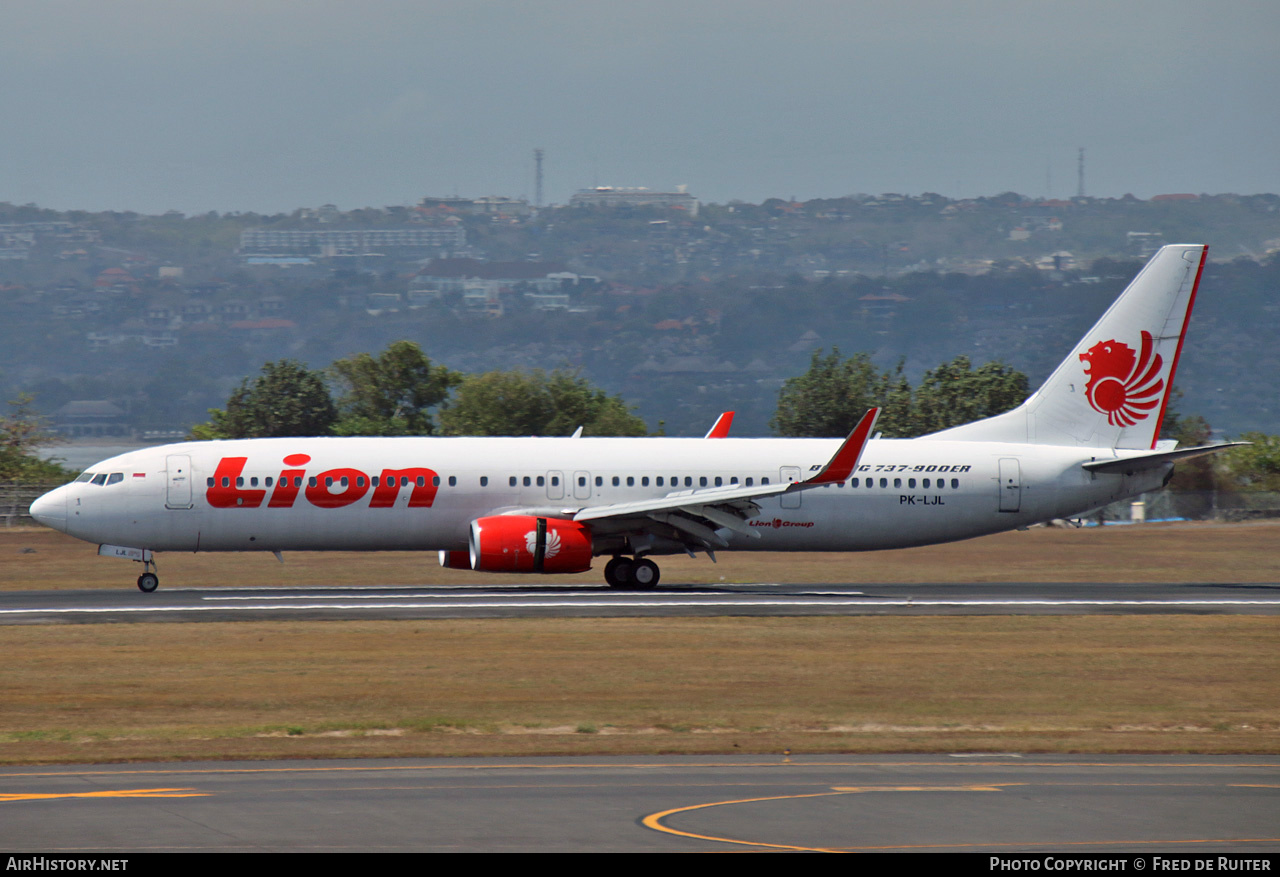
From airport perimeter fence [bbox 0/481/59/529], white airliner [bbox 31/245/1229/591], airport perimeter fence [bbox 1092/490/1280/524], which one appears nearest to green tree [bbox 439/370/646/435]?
airport perimeter fence [bbox 0/481/59/529]

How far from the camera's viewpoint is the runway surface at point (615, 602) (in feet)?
112

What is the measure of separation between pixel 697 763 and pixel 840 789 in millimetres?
2508

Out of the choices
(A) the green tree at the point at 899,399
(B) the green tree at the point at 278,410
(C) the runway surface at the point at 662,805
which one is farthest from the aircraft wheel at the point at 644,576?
(B) the green tree at the point at 278,410

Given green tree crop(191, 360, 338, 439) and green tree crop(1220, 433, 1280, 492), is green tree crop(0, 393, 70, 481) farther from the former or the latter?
green tree crop(1220, 433, 1280, 492)

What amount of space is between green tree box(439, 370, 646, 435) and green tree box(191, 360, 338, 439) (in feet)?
27.6

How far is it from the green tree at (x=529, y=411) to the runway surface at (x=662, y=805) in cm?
7104

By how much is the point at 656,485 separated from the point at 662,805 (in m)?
26.3

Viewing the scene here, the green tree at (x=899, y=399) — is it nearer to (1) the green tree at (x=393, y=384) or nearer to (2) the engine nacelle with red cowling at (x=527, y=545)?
(1) the green tree at (x=393, y=384)

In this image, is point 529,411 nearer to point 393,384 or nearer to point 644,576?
point 393,384

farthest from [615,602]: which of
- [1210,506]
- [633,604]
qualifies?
[1210,506]

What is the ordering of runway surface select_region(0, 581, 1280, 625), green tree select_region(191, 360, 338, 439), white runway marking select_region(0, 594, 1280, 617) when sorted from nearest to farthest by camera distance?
runway surface select_region(0, 581, 1280, 625)
white runway marking select_region(0, 594, 1280, 617)
green tree select_region(191, 360, 338, 439)

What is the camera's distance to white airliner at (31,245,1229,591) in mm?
39250

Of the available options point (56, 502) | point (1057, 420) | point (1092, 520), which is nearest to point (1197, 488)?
A: point (1092, 520)
